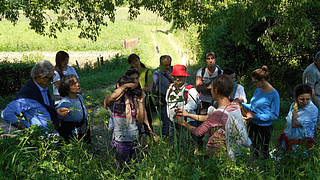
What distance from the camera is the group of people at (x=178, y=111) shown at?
3217mm

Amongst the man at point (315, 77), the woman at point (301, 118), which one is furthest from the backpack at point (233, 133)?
the man at point (315, 77)

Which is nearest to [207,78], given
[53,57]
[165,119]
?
[165,119]

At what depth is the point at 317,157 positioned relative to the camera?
3.41 m

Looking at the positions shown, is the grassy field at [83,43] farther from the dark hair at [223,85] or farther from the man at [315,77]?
the dark hair at [223,85]

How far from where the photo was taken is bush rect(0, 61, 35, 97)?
11.3 m

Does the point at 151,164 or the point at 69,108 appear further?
the point at 69,108

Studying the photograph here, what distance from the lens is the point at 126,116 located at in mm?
3992

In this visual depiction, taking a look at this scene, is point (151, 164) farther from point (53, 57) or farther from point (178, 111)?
point (53, 57)

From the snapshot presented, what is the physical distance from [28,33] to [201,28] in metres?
37.2

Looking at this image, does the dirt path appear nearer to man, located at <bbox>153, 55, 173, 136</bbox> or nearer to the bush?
the bush

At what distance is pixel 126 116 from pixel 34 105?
1108 mm

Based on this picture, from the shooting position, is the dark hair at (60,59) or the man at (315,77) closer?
the man at (315,77)

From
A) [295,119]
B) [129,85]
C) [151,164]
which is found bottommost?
[151,164]

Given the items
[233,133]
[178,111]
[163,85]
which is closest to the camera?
[233,133]
